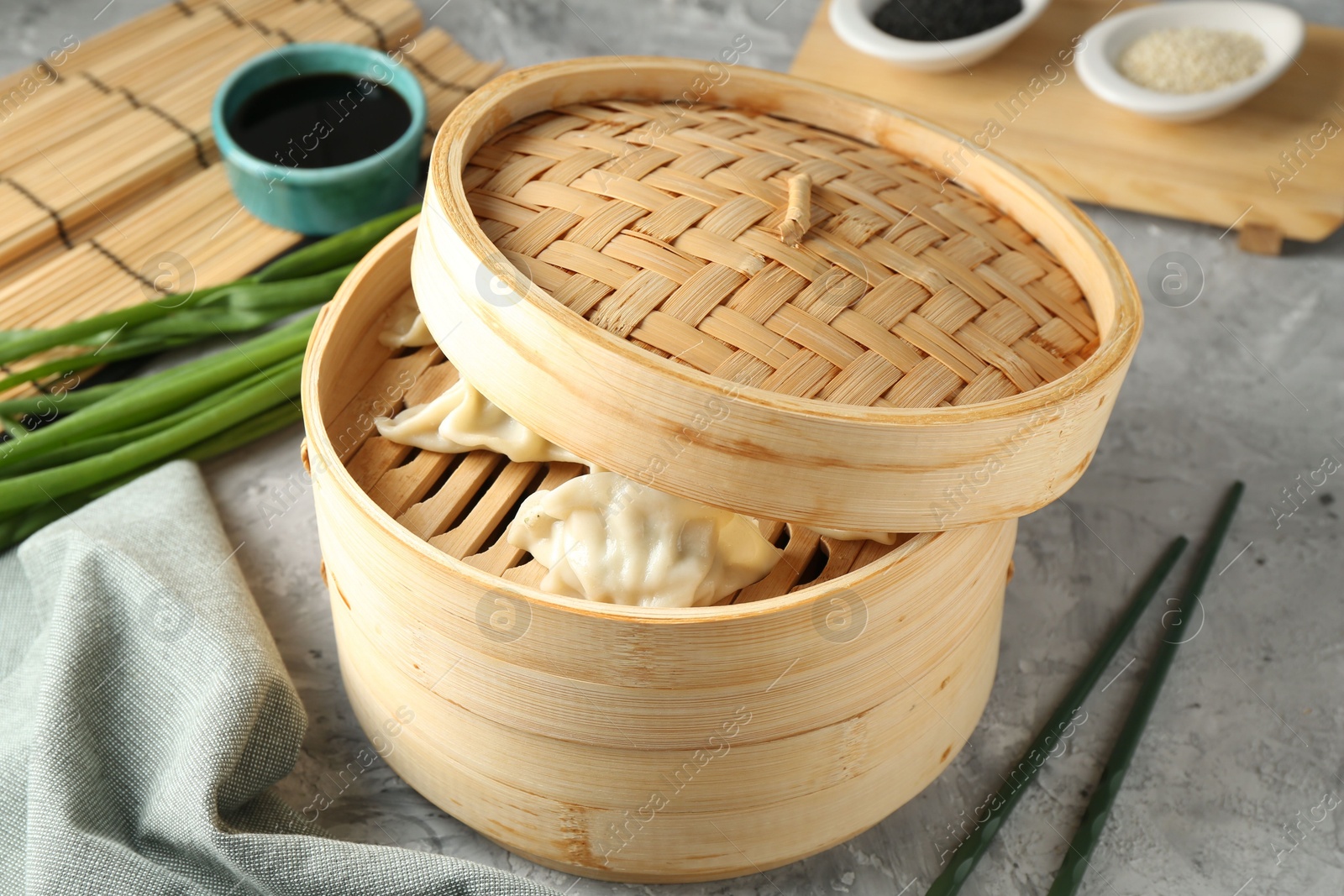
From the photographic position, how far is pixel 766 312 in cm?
123

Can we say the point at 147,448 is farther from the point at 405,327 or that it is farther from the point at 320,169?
the point at 320,169

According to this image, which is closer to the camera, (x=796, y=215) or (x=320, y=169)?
(x=796, y=215)

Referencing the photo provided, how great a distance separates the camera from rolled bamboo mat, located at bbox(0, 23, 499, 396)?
219cm

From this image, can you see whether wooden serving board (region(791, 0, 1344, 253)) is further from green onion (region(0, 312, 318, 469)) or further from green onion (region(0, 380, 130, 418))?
green onion (region(0, 380, 130, 418))

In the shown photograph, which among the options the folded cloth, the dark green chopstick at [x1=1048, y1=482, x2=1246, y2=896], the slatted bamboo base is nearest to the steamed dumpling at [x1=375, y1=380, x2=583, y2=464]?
the slatted bamboo base

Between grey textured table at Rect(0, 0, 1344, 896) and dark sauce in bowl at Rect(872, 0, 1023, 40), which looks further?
dark sauce in bowl at Rect(872, 0, 1023, 40)

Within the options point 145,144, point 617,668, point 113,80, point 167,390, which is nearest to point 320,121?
point 145,144

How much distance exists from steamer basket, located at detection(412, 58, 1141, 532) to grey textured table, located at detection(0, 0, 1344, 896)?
0.57 metres

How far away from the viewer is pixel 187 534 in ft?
5.84

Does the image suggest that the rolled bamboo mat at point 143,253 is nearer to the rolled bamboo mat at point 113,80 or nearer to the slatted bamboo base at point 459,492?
the rolled bamboo mat at point 113,80

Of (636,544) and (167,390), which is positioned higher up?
(636,544)

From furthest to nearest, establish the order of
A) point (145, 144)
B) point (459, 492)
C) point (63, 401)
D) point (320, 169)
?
point (145, 144)
point (320, 169)
point (63, 401)
point (459, 492)

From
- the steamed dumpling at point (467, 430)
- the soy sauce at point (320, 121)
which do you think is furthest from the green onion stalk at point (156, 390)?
the steamed dumpling at point (467, 430)

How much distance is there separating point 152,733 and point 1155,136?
7.39 feet
